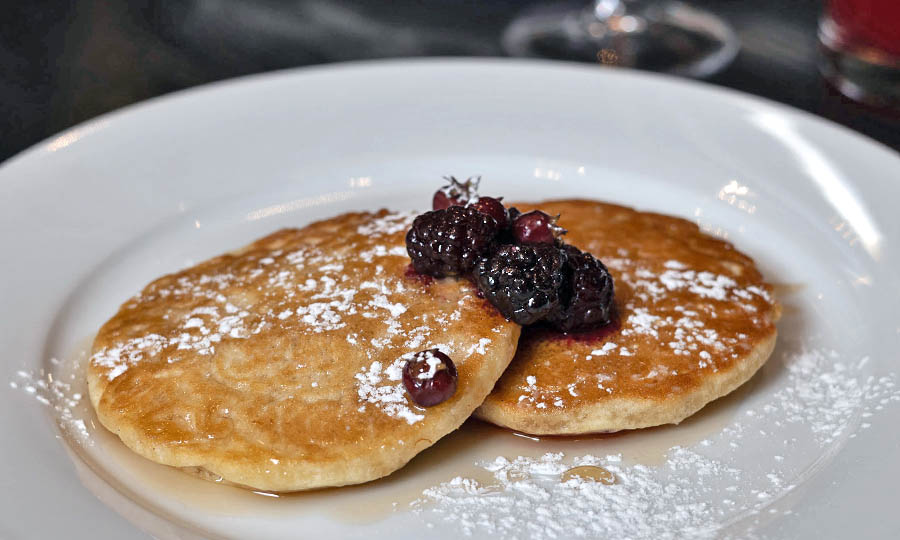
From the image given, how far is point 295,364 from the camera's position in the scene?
1794 millimetres

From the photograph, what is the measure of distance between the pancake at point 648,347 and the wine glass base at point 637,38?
1.41m

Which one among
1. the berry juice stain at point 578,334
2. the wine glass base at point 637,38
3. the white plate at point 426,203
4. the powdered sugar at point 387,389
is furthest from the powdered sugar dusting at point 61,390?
the wine glass base at point 637,38

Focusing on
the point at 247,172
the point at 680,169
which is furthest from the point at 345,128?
the point at 680,169

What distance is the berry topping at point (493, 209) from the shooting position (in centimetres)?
193

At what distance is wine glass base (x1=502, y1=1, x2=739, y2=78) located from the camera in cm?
347

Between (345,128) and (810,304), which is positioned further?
(345,128)

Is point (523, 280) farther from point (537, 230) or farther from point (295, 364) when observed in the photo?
point (295, 364)

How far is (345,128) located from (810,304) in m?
1.43

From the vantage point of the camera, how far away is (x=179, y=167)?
2.67 meters

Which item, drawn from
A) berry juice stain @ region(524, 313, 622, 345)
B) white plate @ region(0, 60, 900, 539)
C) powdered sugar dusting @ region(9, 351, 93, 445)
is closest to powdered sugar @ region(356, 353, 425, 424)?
white plate @ region(0, 60, 900, 539)

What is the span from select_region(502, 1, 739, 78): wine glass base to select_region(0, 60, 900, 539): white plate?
606mm

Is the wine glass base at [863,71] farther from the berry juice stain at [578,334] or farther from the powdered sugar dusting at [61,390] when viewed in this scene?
the powdered sugar dusting at [61,390]

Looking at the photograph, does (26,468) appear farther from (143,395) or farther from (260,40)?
(260,40)

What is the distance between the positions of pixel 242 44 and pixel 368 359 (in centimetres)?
223
